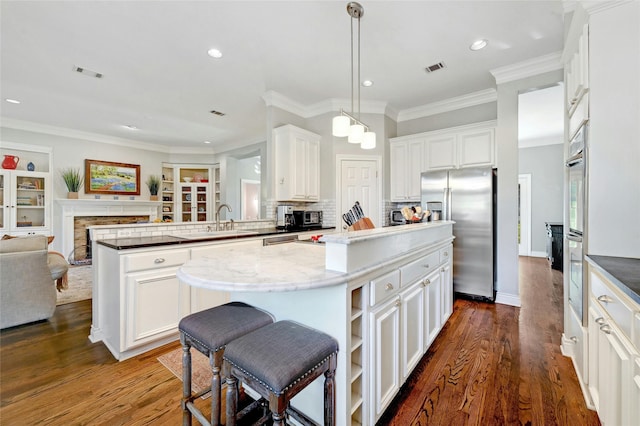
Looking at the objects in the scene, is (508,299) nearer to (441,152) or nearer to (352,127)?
(441,152)

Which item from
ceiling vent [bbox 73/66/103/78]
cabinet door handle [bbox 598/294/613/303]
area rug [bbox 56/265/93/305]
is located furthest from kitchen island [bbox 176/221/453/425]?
ceiling vent [bbox 73/66/103/78]

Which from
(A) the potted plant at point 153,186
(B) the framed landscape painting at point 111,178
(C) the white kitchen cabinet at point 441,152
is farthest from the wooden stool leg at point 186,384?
A: (A) the potted plant at point 153,186

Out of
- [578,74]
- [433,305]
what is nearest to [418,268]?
[433,305]

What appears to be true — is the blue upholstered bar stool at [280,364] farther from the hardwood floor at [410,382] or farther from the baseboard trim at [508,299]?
the baseboard trim at [508,299]

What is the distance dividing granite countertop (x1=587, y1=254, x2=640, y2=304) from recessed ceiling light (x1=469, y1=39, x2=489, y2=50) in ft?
7.55

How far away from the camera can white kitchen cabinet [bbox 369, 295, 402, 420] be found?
1297mm

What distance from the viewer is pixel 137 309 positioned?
2088 mm

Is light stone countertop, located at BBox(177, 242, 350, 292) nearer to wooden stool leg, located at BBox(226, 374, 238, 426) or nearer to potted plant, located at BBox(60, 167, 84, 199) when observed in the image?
wooden stool leg, located at BBox(226, 374, 238, 426)

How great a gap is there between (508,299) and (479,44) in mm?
2902

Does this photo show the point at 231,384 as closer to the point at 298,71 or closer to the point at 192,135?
the point at 298,71

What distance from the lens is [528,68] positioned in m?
3.07

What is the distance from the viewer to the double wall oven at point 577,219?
160 cm

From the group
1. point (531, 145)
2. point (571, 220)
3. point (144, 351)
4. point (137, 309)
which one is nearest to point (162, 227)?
point (137, 309)

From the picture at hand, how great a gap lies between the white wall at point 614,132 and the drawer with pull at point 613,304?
0.89 feet
